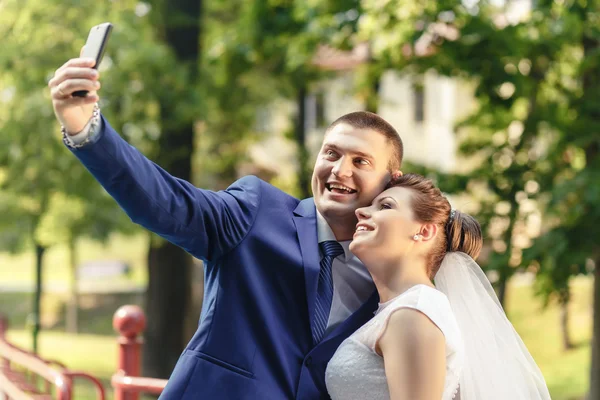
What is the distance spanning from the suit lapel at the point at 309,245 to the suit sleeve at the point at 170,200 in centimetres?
19

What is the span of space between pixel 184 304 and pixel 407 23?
18.8 ft

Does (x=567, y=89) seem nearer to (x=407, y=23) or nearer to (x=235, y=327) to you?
(x=407, y=23)

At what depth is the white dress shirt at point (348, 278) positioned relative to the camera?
9.17 ft

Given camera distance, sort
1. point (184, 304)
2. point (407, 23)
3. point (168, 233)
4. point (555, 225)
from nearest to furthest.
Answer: point (168, 233) → point (555, 225) → point (407, 23) → point (184, 304)

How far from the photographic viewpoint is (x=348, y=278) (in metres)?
2.83

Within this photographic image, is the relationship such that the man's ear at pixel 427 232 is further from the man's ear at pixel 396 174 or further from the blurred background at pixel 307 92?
the blurred background at pixel 307 92

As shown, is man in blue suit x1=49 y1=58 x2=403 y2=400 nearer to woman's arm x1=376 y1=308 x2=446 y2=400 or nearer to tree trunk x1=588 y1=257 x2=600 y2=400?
woman's arm x1=376 y1=308 x2=446 y2=400

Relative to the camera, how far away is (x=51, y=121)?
10.4 metres

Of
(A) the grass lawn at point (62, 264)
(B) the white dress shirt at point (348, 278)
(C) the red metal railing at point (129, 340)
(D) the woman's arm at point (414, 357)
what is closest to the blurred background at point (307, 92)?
(C) the red metal railing at point (129, 340)

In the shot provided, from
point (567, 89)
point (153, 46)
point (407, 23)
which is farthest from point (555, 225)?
point (153, 46)

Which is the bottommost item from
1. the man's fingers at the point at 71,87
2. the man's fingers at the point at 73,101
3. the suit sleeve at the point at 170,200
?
the suit sleeve at the point at 170,200

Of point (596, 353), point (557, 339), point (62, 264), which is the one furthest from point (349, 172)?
point (62, 264)

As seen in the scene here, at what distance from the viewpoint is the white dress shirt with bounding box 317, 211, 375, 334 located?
2795 mm

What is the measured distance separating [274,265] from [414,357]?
1.89 feet
